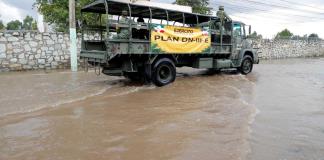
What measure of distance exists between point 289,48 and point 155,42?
73.0ft

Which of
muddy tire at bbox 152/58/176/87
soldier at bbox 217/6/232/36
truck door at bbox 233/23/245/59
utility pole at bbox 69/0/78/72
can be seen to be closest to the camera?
muddy tire at bbox 152/58/176/87

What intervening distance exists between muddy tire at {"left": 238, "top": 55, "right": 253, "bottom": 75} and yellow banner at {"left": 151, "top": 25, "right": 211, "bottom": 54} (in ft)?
9.11

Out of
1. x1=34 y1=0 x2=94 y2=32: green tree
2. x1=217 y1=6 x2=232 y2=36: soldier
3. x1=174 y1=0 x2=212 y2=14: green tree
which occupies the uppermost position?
x1=174 y1=0 x2=212 y2=14: green tree

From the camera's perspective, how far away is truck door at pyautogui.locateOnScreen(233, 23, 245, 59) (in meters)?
13.7

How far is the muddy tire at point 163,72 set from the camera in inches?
416

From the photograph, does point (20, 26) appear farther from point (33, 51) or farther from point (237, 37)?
point (237, 37)

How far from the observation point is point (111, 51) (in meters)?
9.47

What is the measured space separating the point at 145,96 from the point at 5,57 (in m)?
8.56

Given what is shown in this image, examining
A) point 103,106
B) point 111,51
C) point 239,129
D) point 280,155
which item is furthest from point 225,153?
point 111,51

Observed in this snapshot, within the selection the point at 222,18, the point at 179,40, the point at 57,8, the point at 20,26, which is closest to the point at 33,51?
the point at 57,8

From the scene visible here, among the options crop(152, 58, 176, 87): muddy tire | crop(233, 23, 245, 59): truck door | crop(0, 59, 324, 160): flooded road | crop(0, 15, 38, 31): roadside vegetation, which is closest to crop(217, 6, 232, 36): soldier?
crop(233, 23, 245, 59): truck door

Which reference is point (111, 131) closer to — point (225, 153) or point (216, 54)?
point (225, 153)

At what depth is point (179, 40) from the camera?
37.3 feet

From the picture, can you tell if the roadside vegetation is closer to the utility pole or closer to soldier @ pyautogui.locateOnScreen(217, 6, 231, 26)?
the utility pole
